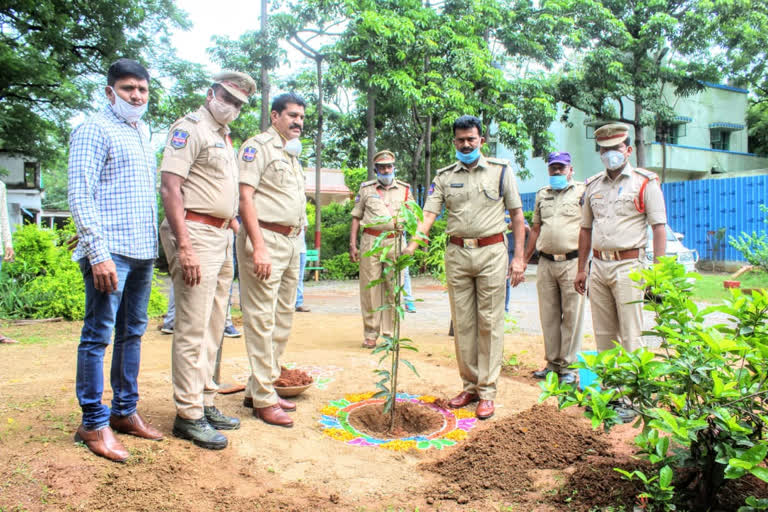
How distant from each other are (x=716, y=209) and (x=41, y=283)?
17726 millimetres

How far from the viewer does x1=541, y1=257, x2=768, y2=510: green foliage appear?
2027mm

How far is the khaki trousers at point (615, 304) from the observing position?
3.86 metres

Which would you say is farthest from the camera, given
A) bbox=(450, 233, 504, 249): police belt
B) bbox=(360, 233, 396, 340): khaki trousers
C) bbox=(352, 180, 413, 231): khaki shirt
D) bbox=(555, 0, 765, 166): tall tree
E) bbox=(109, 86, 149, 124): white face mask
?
bbox=(555, 0, 765, 166): tall tree

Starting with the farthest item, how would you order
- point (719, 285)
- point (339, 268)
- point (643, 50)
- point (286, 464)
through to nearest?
point (643, 50) < point (339, 268) < point (719, 285) < point (286, 464)

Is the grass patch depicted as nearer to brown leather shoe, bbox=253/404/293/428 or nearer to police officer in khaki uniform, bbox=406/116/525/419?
police officer in khaki uniform, bbox=406/116/525/419

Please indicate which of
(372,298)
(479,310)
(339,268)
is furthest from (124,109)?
(339,268)

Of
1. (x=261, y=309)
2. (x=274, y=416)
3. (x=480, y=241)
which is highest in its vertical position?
(x=480, y=241)

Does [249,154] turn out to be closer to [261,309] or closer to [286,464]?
[261,309]

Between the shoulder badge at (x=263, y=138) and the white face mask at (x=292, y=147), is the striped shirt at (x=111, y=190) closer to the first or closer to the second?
the shoulder badge at (x=263, y=138)

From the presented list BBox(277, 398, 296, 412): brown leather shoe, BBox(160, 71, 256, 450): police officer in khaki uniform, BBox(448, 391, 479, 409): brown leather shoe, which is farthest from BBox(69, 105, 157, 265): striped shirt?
BBox(448, 391, 479, 409): brown leather shoe

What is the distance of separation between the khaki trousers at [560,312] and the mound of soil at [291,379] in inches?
81.6

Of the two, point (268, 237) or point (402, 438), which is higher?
point (268, 237)

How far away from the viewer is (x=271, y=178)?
3650 millimetres

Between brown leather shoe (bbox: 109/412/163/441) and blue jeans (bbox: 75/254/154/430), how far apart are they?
32 mm
